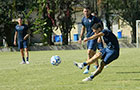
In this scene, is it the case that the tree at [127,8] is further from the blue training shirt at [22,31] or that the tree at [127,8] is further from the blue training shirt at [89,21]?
the blue training shirt at [89,21]

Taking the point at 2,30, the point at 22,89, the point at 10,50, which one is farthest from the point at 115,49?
the point at 2,30

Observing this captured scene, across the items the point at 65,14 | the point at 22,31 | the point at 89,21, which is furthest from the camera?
the point at 65,14

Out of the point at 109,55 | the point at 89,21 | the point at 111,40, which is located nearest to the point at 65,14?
the point at 89,21

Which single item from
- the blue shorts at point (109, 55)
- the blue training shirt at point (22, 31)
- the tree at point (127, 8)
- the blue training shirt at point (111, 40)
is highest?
the blue training shirt at point (111, 40)

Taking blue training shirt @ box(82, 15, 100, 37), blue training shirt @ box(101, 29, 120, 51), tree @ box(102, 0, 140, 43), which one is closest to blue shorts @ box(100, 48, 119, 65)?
blue training shirt @ box(101, 29, 120, 51)

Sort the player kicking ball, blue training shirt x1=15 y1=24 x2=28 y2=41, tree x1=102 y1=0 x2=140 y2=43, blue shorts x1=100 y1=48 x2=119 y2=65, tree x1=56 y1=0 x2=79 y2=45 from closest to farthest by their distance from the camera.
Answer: the player kicking ball, blue shorts x1=100 y1=48 x2=119 y2=65, blue training shirt x1=15 y1=24 x2=28 y2=41, tree x1=56 y1=0 x2=79 y2=45, tree x1=102 y1=0 x2=140 y2=43

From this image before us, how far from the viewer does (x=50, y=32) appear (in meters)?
36.3

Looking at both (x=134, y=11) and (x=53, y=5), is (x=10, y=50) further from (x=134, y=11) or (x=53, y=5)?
(x=134, y=11)

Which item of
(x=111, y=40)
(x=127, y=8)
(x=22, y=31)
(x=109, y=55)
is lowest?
(x=127, y=8)

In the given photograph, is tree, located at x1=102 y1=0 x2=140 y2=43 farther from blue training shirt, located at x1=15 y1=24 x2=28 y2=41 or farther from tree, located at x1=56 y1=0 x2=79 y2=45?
blue training shirt, located at x1=15 y1=24 x2=28 y2=41

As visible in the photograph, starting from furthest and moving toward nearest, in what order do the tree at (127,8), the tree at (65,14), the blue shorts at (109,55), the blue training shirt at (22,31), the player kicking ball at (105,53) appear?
1. the tree at (127,8)
2. the tree at (65,14)
3. the blue training shirt at (22,31)
4. the blue shorts at (109,55)
5. the player kicking ball at (105,53)

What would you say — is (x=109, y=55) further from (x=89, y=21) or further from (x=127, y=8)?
(x=127, y=8)

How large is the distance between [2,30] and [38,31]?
146 inches

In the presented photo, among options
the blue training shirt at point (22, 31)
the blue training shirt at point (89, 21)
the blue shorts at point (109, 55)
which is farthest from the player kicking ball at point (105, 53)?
the blue training shirt at point (22, 31)
